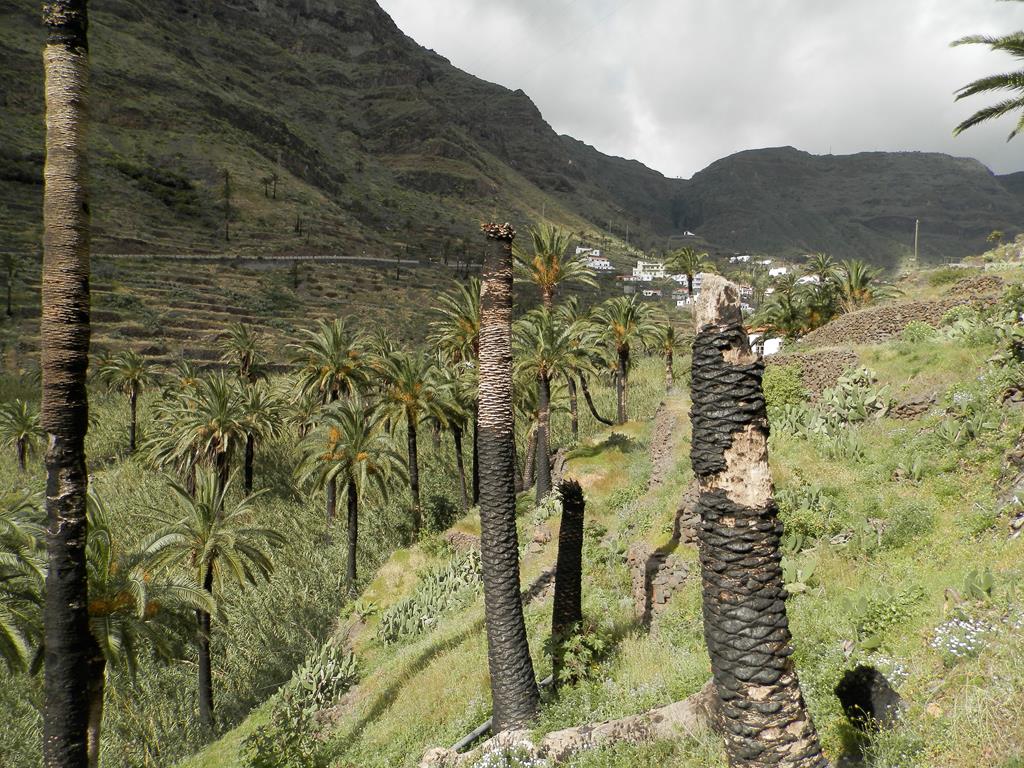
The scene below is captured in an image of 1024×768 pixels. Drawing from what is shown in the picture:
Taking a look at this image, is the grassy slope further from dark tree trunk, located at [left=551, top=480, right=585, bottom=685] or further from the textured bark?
the textured bark

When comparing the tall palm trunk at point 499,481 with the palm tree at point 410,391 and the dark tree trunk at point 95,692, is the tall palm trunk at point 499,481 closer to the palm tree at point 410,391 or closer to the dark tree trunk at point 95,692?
the dark tree trunk at point 95,692

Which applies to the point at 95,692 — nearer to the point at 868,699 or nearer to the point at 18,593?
the point at 18,593

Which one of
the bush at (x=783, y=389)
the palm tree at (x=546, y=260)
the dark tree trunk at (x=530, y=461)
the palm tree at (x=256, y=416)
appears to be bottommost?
the dark tree trunk at (x=530, y=461)

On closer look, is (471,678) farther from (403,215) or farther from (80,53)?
(403,215)

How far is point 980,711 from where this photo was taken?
4.71 m

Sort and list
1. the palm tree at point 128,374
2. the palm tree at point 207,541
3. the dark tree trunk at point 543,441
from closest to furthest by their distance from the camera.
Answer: the palm tree at point 207,541, the dark tree trunk at point 543,441, the palm tree at point 128,374

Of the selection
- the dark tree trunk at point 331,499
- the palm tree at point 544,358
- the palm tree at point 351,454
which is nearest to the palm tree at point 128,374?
the dark tree trunk at point 331,499

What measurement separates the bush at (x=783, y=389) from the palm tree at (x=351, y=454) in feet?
53.9

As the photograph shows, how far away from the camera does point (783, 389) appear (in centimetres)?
2075

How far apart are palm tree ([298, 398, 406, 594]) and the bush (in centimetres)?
1644

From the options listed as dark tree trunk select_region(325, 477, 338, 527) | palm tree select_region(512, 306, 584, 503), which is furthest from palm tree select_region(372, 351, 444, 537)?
dark tree trunk select_region(325, 477, 338, 527)

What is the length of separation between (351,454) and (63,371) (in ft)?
60.1

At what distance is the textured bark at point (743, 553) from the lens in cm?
443

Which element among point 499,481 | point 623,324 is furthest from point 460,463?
point 499,481
